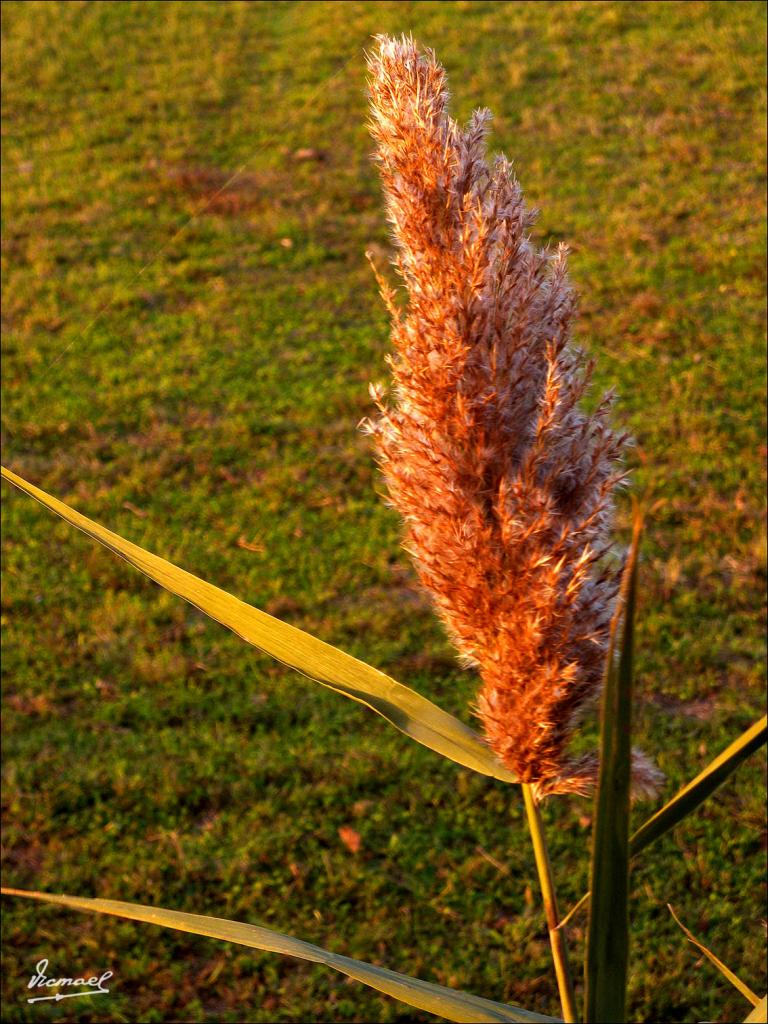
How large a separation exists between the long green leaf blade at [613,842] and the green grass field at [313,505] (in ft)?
7.71

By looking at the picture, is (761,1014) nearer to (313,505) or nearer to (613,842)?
(613,842)

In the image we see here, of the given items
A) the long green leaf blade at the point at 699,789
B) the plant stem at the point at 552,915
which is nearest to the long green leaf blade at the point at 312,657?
the plant stem at the point at 552,915

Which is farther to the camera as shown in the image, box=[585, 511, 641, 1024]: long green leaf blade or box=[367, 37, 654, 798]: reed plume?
box=[367, 37, 654, 798]: reed plume

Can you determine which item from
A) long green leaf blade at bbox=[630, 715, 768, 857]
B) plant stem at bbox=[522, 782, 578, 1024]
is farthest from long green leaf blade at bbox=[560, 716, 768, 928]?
plant stem at bbox=[522, 782, 578, 1024]

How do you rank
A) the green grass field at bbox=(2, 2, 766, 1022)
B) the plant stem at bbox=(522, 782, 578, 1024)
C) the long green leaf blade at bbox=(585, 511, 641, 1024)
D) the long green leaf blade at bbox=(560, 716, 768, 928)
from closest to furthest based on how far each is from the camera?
the long green leaf blade at bbox=(585, 511, 641, 1024) → the long green leaf blade at bbox=(560, 716, 768, 928) → the plant stem at bbox=(522, 782, 578, 1024) → the green grass field at bbox=(2, 2, 766, 1022)

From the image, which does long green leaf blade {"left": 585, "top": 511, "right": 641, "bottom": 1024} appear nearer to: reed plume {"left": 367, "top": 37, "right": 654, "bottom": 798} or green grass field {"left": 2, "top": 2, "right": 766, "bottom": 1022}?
reed plume {"left": 367, "top": 37, "right": 654, "bottom": 798}

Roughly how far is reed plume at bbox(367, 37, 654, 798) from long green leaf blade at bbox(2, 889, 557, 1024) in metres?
0.24

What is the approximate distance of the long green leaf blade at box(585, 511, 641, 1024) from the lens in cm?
79

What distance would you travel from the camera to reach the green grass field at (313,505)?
3.28 m

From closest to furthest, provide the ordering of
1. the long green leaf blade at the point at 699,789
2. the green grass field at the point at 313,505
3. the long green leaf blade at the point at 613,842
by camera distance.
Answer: the long green leaf blade at the point at 613,842 → the long green leaf blade at the point at 699,789 → the green grass field at the point at 313,505

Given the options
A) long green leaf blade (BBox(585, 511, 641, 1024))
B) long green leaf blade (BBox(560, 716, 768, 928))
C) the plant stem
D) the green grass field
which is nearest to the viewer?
long green leaf blade (BBox(585, 511, 641, 1024))

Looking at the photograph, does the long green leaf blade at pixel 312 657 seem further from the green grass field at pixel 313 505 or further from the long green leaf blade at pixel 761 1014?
the green grass field at pixel 313 505

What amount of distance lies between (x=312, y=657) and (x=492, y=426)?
308 mm

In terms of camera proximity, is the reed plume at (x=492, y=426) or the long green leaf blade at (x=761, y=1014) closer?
the long green leaf blade at (x=761, y=1014)
